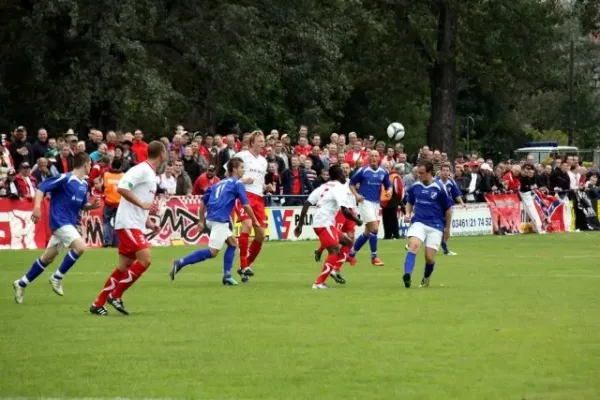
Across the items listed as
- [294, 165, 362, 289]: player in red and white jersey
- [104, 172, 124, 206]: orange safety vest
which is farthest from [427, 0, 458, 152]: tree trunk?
[294, 165, 362, 289]: player in red and white jersey

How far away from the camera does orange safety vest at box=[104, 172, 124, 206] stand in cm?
2969

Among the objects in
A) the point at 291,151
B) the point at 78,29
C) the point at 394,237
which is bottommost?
the point at 394,237

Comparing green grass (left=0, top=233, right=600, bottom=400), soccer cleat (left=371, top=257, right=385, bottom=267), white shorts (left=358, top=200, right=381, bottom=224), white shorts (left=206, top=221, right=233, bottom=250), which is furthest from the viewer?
white shorts (left=358, top=200, right=381, bottom=224)

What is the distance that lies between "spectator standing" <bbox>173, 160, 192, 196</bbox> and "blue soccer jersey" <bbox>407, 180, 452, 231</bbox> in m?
12.7

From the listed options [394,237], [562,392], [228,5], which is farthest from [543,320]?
[228,5]

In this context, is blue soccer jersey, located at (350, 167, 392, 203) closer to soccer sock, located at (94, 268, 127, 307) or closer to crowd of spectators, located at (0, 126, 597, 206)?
crowd of spectators, located at (0, 126, 597, 206)

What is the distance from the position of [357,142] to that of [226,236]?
14025mm

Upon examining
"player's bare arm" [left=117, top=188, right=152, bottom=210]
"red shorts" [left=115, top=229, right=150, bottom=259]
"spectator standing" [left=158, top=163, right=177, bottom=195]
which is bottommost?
"red shorts" [left=115, top=229, right=150, bottom=259]

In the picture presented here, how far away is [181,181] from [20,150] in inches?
167

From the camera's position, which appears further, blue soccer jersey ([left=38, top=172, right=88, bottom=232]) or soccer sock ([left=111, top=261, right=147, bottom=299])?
blue soccer jersey ([left=38, top=172, right=88, bottom=232])

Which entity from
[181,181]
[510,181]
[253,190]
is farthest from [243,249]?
[510,181]

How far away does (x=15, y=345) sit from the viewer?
13211 mm

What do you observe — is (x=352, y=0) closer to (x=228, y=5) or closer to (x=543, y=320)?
(x=228, y=5)

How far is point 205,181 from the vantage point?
31797 mm
